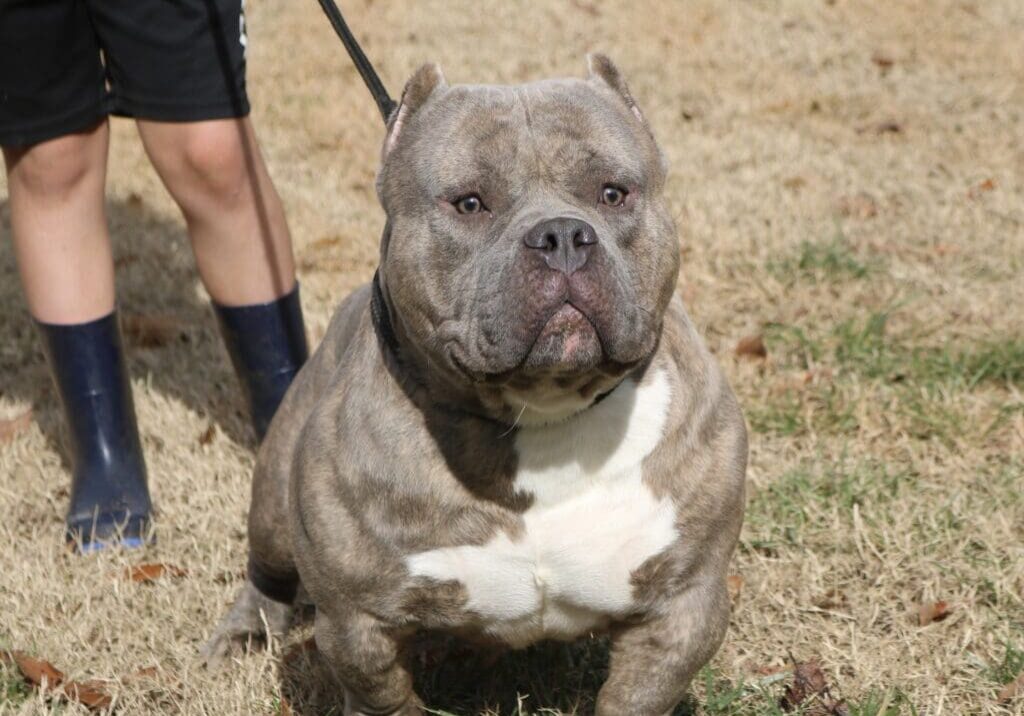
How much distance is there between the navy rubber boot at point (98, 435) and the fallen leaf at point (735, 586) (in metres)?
1.64

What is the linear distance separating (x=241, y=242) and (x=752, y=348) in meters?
1.84

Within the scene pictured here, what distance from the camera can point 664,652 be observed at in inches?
108

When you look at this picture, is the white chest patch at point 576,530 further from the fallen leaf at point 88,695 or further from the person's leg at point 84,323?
the person's leg at point 84,323

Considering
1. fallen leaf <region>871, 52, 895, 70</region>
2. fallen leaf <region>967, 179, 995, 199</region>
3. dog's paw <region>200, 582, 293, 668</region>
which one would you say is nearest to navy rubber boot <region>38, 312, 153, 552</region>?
dog's paw <region>200, 582, 293, 668</region>

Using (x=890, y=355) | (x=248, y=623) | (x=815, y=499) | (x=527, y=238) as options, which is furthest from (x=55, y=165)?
(x=890, y=355)

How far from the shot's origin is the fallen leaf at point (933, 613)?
11.4ft

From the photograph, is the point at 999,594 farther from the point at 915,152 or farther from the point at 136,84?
the point at 915,152

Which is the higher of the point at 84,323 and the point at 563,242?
the point at 563,242

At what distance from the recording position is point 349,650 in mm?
2805

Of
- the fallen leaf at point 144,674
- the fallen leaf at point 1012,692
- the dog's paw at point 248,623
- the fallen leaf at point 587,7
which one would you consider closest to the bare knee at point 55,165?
the dog's paw at point 248,623

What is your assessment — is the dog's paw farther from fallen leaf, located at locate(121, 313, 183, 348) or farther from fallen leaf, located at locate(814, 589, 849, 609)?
fallen leaf, located at locate(121, 313, 183, 348)

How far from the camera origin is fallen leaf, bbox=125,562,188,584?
3834 mm

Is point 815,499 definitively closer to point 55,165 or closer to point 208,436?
point 208,436

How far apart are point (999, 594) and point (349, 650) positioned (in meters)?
1.65
